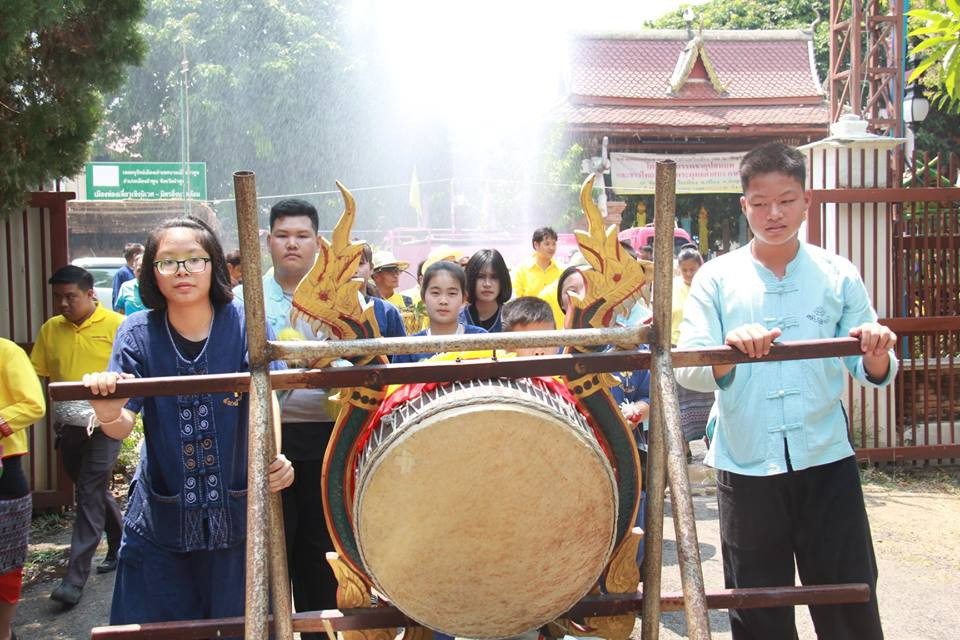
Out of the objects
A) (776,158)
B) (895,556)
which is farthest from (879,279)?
(776,158)

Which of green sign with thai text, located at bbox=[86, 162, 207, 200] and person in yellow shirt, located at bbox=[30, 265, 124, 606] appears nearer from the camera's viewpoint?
person in yellow shirt, located at bbox=[30, 265, 124, 606]

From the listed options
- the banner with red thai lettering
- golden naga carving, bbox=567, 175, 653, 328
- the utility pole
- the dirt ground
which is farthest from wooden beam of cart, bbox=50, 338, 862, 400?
the utility pole

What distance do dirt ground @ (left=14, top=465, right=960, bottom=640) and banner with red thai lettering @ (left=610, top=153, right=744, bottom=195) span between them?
35.9 feet

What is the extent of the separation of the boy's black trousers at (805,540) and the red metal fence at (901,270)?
4475mm

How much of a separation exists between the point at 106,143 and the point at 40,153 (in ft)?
84.0

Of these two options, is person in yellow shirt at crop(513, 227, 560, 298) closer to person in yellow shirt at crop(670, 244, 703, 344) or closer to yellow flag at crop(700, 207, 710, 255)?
person in yellow shirt at crop(670, 244, 703, 344)

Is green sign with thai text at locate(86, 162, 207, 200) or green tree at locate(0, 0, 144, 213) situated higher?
green sign with thai text at locate(86, 162, 207, 200)

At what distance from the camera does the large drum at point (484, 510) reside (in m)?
2.11

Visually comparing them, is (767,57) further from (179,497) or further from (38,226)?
(179,497)

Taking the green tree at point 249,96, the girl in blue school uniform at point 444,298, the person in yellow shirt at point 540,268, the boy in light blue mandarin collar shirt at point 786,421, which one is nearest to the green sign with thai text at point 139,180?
the green tree at point 249,96

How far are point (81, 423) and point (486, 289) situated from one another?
7.74ft

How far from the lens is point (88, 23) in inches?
205

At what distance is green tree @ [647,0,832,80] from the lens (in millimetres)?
26875

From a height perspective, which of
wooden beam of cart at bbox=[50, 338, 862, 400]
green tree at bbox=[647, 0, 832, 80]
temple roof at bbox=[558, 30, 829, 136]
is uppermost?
green tree at bbox=[647, 0, 832, 80]
